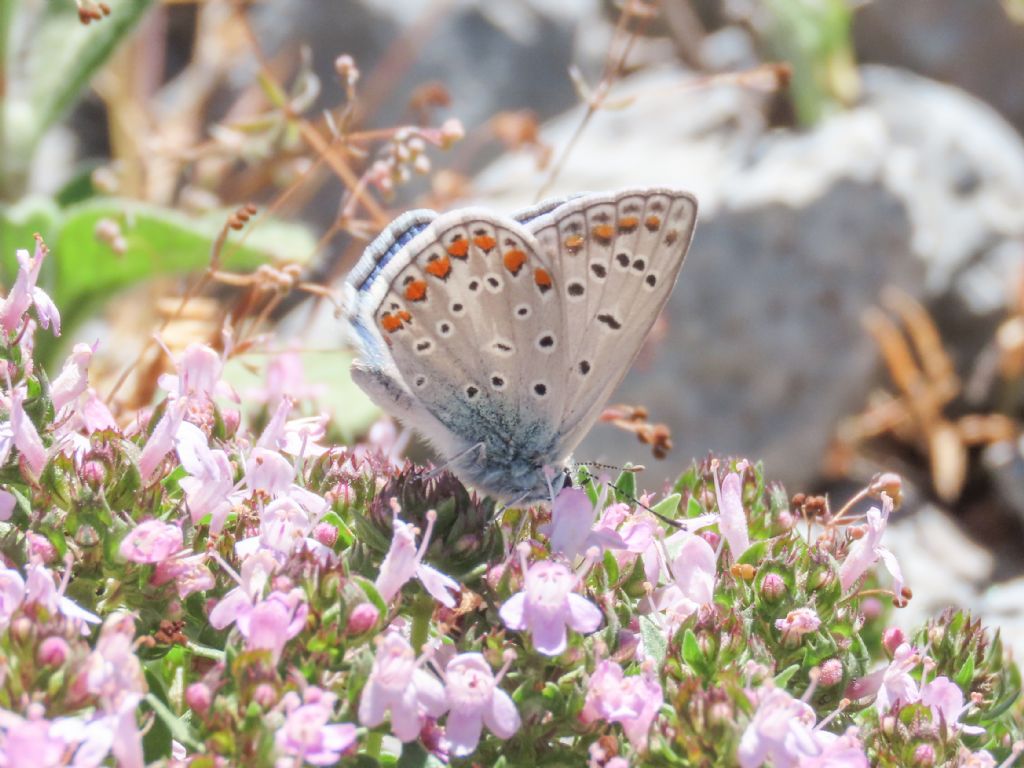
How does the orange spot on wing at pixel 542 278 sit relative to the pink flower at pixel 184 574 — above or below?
above

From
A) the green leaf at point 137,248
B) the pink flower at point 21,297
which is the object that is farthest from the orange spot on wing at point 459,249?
the green leaf at point 137,248

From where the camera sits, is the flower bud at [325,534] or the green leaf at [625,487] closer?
the flower bud at [325,534]

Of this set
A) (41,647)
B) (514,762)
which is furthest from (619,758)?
(41,647)

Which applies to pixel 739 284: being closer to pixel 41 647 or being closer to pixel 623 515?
pixel 623 515

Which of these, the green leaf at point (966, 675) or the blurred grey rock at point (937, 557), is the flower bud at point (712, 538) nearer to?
the green leaf at point (966, 675)

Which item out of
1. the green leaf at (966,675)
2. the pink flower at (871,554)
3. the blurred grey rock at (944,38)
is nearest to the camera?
the pink flower at (871,554)

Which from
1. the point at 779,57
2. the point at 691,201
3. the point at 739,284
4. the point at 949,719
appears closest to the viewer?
the point at 949,719
